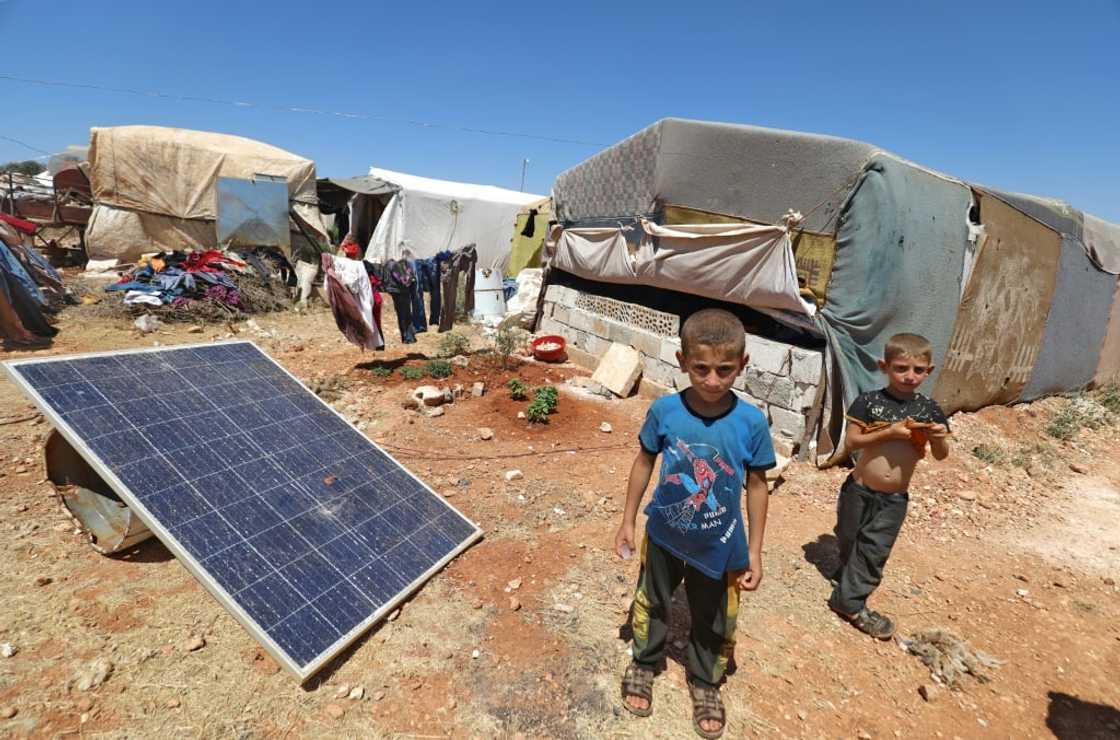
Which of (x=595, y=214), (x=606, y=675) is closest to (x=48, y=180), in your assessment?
(x=595, y=214)

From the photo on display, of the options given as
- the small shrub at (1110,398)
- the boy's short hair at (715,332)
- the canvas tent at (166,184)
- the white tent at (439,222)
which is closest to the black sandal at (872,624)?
the boy's short hair at (715,332)

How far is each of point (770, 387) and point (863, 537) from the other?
2.90 meters

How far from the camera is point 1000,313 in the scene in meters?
6.66

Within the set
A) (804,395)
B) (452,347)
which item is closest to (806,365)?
(804,395)

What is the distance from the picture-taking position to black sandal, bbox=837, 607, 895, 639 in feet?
9.67

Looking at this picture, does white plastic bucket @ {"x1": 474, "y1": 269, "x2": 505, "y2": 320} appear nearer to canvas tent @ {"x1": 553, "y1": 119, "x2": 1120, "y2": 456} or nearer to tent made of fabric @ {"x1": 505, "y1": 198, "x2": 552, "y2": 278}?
tent made of fabric @ {"x1": 505, "y1": 198, "x2": 552, "y2": 278}

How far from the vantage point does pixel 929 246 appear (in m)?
5.45

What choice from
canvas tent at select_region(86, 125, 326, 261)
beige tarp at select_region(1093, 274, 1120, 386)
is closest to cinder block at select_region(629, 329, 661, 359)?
beige tarp at select_region(1093, 274, 1120, 386)

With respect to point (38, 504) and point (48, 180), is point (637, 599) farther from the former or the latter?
point (48, 180)

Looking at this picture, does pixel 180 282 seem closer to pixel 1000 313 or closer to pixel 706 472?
pixel 706 472

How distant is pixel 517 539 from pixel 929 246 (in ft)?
16.9

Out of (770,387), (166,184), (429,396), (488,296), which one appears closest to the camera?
(770,387)

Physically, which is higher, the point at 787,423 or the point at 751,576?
the point at 751,576

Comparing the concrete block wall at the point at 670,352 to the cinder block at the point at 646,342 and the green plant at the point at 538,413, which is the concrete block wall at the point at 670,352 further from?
the green plant at the point at 538,413
